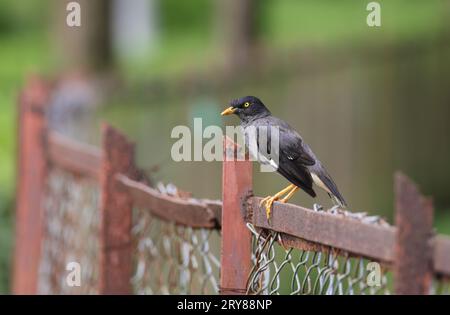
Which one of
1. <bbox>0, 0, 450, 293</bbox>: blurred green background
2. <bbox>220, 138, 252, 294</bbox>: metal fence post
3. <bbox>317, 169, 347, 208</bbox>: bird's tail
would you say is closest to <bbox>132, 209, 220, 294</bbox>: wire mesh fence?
<bbox>220, 138, 252, 294</bbox>: metal fence post

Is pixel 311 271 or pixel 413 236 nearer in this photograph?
pixel 413 236

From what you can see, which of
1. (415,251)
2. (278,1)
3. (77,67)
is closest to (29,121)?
(415,251)

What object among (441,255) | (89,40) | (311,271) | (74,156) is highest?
(89,40)

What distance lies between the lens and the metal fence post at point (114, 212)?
15.7 feet

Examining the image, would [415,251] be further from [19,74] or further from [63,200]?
[19,74]

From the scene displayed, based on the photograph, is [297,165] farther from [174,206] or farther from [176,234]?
[176,234]

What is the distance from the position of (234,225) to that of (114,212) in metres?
1.17

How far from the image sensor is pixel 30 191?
6.67m

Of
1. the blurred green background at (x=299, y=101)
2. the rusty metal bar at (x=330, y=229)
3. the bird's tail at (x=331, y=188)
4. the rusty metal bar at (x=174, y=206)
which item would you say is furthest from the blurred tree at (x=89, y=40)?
the rusty metal bar at (x=330, y=229)

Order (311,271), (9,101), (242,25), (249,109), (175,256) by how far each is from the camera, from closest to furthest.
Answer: (311,271), (249,109), (175,256), (242,25), (9,101)

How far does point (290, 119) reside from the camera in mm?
11047

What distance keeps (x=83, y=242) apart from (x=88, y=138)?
10.2 feet

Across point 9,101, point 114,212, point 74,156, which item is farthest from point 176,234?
point 9,101

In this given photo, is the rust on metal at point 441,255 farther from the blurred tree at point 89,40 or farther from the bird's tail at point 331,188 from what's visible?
the blurred tree at point 89,40
